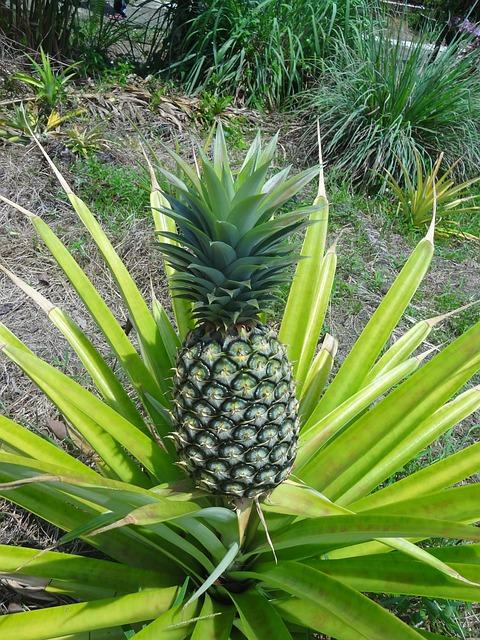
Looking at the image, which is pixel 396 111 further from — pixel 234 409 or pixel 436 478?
pixel 234 409

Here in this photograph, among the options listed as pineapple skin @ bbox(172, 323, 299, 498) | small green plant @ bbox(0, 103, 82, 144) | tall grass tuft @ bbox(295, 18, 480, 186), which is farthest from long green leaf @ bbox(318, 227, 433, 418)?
small green plant @ bbox(0, 103, 82, 144)

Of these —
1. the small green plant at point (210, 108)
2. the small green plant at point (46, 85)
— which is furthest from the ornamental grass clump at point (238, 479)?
the small green plant at point (210, 108)

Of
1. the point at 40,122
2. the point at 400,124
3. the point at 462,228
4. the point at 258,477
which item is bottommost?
the point at 258,477

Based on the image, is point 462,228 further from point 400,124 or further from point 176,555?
point 176,555

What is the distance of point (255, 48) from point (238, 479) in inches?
186

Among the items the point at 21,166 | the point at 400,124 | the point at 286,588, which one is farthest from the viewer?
the point at 400,124

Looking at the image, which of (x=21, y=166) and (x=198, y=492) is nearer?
(x=198, y=492)

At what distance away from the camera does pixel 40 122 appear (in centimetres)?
391

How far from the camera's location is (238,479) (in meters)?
1.29

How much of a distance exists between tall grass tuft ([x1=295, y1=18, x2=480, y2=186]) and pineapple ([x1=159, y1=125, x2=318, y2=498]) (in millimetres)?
3178

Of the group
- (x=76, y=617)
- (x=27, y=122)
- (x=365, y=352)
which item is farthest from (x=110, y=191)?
(x=76, y=617)

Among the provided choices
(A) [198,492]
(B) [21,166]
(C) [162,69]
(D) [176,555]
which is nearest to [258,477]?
(A) [198,492]

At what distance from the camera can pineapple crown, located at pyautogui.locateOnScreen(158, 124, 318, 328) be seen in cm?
122

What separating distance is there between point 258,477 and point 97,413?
45 cm
